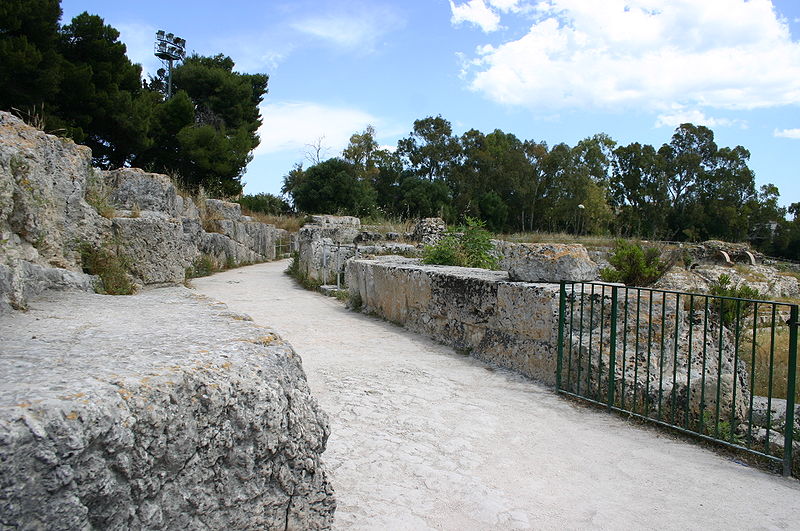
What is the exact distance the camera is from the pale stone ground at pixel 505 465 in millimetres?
2842

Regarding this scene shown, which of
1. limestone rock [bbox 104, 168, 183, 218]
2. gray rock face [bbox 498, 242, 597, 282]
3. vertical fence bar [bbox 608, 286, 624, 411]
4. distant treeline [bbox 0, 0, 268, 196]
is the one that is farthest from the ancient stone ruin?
distant treeline [bbox 0, 0, 268, 196]

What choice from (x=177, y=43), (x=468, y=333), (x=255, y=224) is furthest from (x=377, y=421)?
(x=177, y=43)

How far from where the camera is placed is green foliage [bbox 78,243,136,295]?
4731 millimetres

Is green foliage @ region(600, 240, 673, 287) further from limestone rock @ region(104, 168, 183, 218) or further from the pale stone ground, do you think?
limestone rock @ region(104, 168, 183, 218)

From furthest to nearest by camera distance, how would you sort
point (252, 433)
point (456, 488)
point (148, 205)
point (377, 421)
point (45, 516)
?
point (148, 205) < point (377, 421) < point (456, 488) < point (252, 433) < point (45, 516)

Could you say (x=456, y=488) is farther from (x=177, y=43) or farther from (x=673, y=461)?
(x=177, y=43)

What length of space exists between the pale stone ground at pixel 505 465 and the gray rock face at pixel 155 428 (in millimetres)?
707

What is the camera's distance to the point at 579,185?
157 feet

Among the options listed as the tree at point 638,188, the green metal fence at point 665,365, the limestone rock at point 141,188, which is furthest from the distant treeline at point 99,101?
the tree at point 638,188

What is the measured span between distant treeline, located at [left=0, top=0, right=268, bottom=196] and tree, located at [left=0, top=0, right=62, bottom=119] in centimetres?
2

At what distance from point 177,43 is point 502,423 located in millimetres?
37127

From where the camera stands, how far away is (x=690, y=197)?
49781 millimetres

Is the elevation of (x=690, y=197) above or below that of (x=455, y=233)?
above

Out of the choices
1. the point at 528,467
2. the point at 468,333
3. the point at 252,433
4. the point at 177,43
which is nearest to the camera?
the point at 252,433
